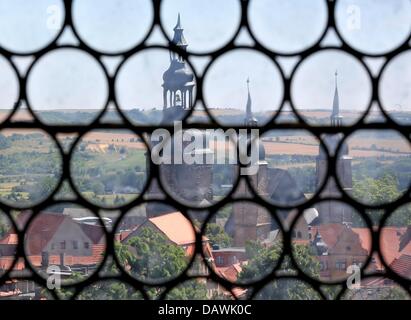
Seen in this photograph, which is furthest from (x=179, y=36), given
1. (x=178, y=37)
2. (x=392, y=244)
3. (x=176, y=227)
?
(x=392, y=244)

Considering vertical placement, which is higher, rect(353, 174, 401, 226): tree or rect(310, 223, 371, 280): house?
rect(353, 174, 401, 226): tree

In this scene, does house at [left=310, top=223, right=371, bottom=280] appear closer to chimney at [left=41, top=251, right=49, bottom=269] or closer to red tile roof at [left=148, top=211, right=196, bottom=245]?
red tile roof at [left=148, top=211, right=196, bottom=245]

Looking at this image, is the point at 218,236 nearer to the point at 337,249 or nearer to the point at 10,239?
the point at 337,249

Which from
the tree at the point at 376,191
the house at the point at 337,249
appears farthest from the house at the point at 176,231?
the tree at the point at 376,191

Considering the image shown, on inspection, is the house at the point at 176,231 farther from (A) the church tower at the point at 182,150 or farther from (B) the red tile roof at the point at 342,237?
(B) the red tile roof at the point at 342,237

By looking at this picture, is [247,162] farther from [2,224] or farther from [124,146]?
[2,224]

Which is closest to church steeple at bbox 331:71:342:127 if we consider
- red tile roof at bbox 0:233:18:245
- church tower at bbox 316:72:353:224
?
church tower at bbox 316:72:353:224
